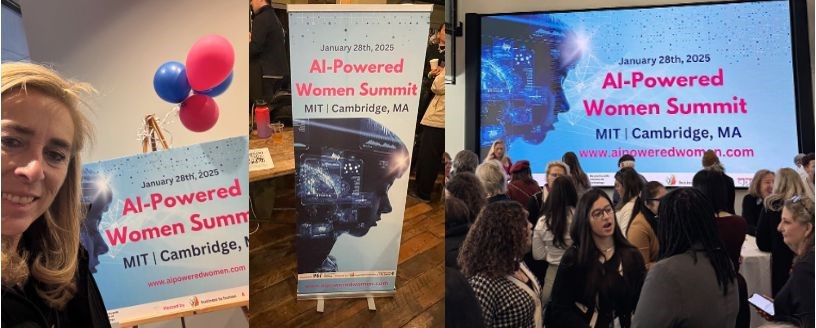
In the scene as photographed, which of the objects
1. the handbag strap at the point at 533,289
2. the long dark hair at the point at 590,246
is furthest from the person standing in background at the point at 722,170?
the handbag strap at the point at 533,289

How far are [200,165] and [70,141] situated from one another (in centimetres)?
41

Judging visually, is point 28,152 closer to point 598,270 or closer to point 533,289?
point 533,289

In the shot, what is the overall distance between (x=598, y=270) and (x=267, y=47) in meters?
1.41

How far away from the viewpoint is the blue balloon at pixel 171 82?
184 cm

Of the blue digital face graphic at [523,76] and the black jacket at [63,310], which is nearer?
the black jacket at [63,310]

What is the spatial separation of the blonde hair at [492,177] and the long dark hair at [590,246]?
0.88 ft


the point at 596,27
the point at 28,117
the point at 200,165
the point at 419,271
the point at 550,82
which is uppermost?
the point at 596,27

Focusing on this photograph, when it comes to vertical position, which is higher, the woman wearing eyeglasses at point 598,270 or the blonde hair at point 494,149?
the blonde hair at point 494,149

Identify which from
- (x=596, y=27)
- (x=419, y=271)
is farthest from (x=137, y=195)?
(x=596, y=27)

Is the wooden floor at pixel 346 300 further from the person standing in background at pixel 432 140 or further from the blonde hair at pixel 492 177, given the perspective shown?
the blonde hair at pixel 492 177

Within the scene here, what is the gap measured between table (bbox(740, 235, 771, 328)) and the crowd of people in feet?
0.07

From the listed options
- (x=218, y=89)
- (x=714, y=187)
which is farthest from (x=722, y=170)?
(x=218, y=89)

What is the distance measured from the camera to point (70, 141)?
67.9 inches

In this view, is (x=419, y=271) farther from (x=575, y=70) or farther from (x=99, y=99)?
(x=99, y=99)
